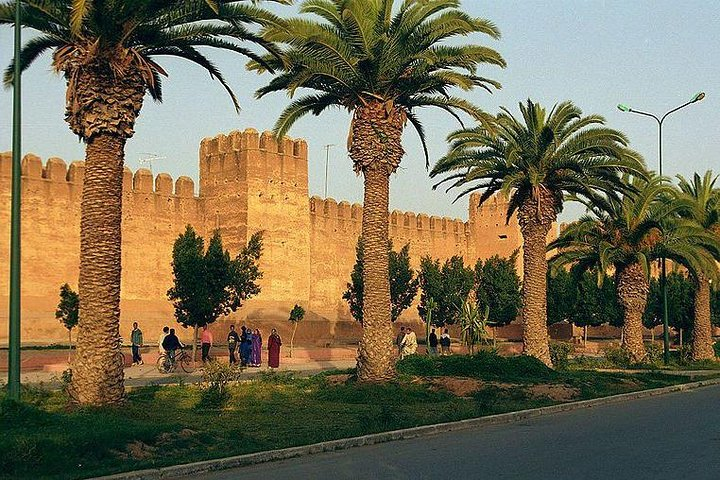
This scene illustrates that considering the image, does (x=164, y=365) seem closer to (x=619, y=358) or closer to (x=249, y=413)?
(x=249, y=413)

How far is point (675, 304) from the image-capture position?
5106cm

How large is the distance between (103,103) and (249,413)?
5.34 metres

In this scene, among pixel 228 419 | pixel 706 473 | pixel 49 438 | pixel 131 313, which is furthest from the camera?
pixel 131 313

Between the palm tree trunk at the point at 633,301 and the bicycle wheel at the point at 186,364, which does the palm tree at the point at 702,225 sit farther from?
the bicycle wheel at the point at 186,364

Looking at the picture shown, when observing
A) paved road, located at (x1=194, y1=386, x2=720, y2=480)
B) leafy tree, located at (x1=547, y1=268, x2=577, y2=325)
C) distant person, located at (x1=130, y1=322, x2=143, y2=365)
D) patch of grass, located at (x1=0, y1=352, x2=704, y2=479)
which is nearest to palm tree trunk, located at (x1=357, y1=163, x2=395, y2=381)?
patch of grass, located at (x1=0, y1=352, x2=704, y2=479)

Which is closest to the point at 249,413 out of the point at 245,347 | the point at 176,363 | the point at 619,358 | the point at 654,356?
the point at 176,363

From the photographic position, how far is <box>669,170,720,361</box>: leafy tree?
35.7m

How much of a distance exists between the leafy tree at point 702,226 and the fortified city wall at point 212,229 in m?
16.5

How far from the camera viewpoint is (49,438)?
1007cm

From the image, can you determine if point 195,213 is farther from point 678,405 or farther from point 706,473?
point 706,473

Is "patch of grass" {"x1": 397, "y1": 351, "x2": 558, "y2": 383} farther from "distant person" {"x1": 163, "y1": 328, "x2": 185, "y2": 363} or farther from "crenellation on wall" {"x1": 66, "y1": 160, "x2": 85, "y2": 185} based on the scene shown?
"crenellation on wall" {"x1": 66, "y1": 160, "x2": 85, "y2": 185}

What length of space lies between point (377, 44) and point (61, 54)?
674cm

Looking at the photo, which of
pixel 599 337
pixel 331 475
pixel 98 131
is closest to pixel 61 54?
pixel 98 131

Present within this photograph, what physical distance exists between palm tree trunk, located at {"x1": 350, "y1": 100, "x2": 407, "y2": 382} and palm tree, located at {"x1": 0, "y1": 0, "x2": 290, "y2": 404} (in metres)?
5.23
